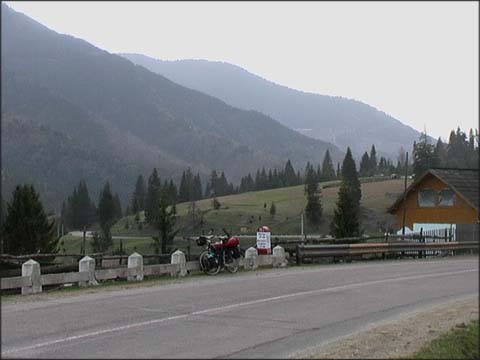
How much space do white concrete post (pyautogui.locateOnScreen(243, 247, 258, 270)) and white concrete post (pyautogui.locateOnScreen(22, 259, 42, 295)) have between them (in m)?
8.71

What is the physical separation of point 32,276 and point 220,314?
6.34m

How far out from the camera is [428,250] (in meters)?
24.7

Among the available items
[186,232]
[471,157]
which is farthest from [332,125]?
[471,157]

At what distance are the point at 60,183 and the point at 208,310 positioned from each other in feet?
12.5

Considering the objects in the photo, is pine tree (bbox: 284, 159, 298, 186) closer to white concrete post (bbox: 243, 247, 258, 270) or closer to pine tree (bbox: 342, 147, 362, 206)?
pine tree (bbox: 342, 147, 362, 206)

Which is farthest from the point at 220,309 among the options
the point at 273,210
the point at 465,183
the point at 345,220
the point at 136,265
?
the point at 273,210

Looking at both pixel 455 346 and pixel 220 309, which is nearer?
pixel 455 346

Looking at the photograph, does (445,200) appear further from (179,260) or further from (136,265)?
(136,265)

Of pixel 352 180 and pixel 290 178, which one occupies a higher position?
pixel 290 178

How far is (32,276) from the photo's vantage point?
1599 centimetres

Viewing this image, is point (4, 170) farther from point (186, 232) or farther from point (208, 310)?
point (186, 232)

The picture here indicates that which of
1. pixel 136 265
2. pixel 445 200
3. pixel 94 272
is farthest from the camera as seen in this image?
pixel 136 265

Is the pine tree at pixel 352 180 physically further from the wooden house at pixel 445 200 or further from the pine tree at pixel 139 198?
the pine tree at pixel 139 198

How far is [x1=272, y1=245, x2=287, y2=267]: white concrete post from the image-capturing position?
24781 mm
